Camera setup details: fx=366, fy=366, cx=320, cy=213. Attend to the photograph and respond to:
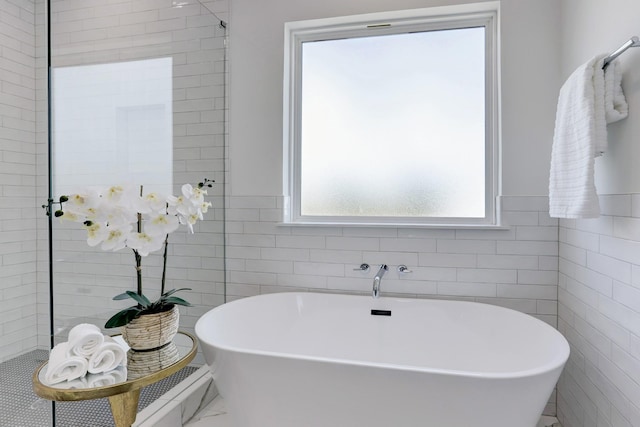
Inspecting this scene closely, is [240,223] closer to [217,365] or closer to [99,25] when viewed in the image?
[217,365]

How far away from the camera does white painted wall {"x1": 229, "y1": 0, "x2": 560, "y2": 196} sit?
2.13 metres

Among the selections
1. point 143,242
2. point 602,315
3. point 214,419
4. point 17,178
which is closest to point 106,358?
point 143,242

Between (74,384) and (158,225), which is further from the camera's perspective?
(158,225)

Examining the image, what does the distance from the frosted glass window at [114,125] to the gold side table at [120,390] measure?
0.79 metres

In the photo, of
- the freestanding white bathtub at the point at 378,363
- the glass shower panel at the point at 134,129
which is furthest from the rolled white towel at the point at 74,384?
the freestanding white bathtub at the point at 378,363

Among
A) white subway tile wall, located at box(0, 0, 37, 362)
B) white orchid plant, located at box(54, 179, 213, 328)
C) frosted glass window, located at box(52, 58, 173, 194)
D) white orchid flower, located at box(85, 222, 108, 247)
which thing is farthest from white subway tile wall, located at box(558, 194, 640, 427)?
white subway tile wall, located at box(0, 0, 37, 362)

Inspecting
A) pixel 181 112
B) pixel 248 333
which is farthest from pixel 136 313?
pixel 181 112

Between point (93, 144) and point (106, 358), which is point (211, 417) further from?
point (93, 144)

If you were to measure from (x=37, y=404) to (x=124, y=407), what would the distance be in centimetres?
90

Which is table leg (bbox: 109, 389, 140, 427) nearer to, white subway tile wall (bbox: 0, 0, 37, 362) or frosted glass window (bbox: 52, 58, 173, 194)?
frosted glass window (bbox: 52, 58, 173, 194)

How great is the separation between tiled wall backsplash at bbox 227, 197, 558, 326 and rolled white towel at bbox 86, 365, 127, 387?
3.92 feet

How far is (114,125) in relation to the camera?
1.88 meters

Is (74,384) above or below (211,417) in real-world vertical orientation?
above

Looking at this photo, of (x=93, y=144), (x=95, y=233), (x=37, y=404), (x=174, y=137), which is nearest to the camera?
(x=95, y=233)
